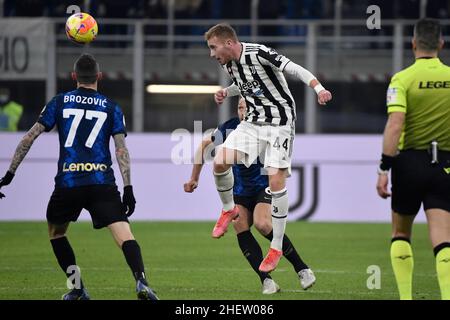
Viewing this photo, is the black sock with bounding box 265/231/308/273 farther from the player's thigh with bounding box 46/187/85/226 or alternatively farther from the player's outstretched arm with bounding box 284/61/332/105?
the player's thigh with bounding box 46/187/85/226

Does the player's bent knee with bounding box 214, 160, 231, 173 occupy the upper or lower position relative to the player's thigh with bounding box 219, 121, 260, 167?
lower

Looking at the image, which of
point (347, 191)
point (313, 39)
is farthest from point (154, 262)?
point (313, 39)

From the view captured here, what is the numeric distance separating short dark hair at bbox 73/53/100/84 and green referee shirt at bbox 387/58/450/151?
253 centimetres

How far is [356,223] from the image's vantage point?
19.2 m

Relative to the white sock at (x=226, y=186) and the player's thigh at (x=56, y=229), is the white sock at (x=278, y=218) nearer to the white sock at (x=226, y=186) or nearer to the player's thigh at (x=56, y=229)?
the white sock at (x=226, y=186)

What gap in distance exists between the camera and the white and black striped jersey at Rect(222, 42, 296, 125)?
9.82m

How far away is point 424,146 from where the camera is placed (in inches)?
324

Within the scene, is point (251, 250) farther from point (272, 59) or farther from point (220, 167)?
point (272, 59)

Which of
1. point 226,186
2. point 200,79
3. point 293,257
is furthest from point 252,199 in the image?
point 200,79

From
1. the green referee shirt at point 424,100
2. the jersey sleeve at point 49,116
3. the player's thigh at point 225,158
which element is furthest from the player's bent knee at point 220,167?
the green referee shirt at point 424,100

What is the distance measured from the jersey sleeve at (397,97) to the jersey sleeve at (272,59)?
1701 mm

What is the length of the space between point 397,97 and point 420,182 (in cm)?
68

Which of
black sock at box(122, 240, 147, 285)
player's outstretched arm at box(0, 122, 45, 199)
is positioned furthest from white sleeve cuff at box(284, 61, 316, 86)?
player's outstretched arm at box(0, 122, 45, 199)

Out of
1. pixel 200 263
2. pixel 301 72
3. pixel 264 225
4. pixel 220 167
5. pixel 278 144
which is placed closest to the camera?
pixel 301 72
